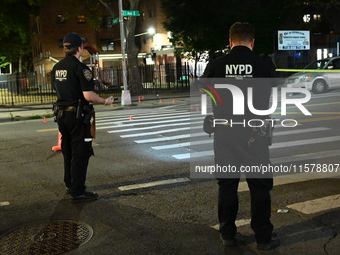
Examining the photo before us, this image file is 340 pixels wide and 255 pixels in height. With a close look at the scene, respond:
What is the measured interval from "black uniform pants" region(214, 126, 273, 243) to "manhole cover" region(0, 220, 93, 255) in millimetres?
1552

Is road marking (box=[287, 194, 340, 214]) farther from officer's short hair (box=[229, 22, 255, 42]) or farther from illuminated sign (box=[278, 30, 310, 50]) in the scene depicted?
illuminated sign (box=[278, 30, 310, 50])

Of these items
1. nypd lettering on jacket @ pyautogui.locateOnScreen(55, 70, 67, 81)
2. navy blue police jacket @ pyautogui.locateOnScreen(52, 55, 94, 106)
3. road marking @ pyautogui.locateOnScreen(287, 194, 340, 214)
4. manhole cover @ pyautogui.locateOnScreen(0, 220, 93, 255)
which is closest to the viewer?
manhole cover @ pyautogui.locateOnScreen(0, 220, 93, 255)

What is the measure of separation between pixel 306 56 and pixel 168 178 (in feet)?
141

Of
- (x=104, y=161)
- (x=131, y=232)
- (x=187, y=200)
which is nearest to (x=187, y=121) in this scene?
(x=104, y=161)

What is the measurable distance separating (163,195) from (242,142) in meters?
2.20

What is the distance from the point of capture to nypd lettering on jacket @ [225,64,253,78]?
4.11 m

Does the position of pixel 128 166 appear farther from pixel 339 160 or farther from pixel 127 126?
pixel 127 126

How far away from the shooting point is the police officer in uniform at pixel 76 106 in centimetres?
583

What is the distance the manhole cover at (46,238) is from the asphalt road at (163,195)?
15 centimetres

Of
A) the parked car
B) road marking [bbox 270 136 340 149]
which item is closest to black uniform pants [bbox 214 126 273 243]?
road marking [bbox 270 136 340 149]

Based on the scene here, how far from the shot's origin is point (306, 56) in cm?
4675

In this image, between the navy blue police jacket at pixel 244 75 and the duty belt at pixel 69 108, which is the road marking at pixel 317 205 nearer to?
the navy blue police jacket at pixel 244 75

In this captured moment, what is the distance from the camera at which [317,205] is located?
5.37 metres

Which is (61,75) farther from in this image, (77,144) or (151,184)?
(151,184)
